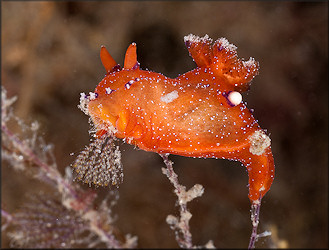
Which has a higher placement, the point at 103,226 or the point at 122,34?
the point at 122,34

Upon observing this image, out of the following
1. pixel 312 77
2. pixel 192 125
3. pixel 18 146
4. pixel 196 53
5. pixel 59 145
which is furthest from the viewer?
pixel 312 77

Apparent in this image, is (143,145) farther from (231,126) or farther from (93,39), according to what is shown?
(93,39)

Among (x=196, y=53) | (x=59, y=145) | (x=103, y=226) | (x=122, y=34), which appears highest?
(x=122, y=34)

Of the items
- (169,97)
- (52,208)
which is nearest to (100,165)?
(169,97)

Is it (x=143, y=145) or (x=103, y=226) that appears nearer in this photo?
(x=143, y=145)

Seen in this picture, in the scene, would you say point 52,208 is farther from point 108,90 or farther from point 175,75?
point 175,75

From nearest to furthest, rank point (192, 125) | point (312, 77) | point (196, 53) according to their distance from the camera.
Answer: point (192, 125), point (196, 53), point (312, 77)

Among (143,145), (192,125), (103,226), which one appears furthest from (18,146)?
(192,125)
